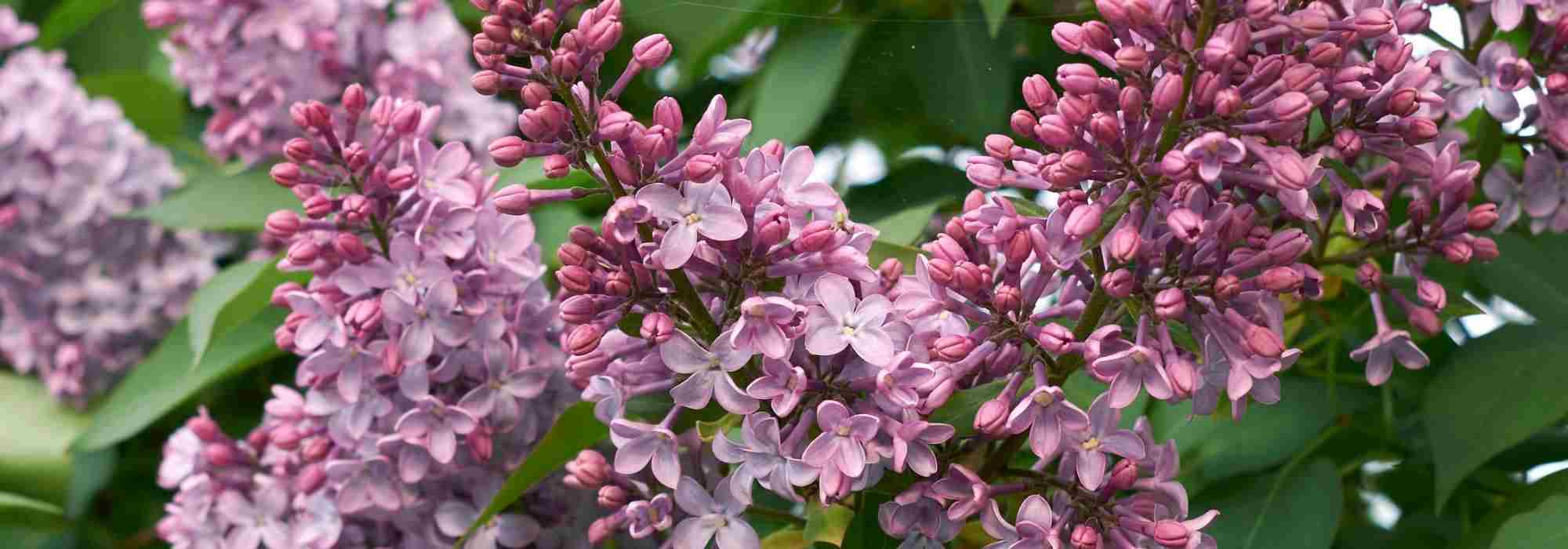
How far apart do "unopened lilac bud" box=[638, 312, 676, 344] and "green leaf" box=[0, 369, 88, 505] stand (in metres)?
1.02

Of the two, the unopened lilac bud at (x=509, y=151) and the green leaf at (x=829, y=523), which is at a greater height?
the unopened lilac bud at (x=509, y=151)

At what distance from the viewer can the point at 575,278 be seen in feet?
2.35

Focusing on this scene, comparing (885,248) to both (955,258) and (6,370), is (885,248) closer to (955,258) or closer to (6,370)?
(955,258)

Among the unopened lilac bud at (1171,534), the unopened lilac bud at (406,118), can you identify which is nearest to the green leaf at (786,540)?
the unopened lilac bud at (1171,534)

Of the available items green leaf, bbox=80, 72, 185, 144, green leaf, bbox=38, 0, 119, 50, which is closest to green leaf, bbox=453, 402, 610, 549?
green leaf, bbox=80, 72, 185, 144

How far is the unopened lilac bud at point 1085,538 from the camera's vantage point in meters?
0.73

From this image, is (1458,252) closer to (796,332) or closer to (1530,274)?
(1530,274)

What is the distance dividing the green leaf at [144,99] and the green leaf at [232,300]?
575 mm

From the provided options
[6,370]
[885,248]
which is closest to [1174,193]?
[885,248]

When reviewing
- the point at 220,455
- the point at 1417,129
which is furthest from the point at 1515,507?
the point at 220,455

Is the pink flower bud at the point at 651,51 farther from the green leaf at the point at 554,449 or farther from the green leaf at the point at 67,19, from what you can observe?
the green leaf at the point at 67,19

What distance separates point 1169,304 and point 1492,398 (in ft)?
1.10

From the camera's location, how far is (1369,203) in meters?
0.74

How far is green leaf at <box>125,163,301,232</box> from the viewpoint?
52.1 inches
